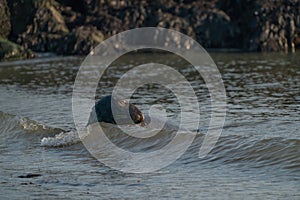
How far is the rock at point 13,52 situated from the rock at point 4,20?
317 centimetres

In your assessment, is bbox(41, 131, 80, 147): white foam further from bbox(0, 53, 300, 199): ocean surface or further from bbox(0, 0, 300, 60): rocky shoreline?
bbox(0, 0, 300, 60): rocky shoreline

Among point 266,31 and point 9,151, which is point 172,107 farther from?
point 266,31

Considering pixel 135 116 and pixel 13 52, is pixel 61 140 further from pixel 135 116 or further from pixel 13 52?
pixel 13 52

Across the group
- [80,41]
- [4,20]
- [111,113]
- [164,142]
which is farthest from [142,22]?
[164,142]

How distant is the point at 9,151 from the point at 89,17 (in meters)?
24.1

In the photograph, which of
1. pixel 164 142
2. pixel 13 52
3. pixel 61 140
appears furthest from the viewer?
pixel 13 52

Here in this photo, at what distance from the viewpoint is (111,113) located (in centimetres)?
1602

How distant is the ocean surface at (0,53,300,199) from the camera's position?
1052cm

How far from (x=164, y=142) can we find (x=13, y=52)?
2098 cm

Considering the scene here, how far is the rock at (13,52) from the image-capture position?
33500 mm

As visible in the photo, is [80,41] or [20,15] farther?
[20,15]

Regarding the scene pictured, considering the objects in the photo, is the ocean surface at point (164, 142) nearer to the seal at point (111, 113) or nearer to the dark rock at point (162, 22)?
the seal at point (111, 113)

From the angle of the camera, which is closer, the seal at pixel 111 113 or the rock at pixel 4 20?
the seal at pixel 111 113

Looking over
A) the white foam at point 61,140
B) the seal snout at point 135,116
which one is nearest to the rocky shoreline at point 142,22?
the seal snout at point 135,116
